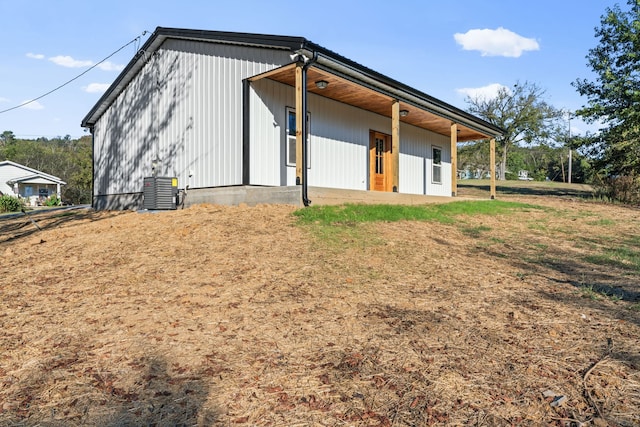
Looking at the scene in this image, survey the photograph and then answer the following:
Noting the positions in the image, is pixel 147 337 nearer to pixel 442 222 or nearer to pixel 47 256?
pixel 47 256

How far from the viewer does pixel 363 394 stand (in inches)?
98.7

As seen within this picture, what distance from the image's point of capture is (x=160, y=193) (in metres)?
10.2

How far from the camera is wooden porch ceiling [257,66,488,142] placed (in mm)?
9405

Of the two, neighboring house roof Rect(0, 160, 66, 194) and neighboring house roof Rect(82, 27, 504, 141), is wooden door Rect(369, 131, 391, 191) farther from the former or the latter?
neighboring house roof Rect(0, 160, 66, 194)

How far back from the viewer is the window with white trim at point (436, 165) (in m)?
16.6

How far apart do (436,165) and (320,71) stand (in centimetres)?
917

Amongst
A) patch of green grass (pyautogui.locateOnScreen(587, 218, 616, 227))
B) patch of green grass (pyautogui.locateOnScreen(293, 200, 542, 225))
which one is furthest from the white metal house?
patch of green grass (pyautogui.locateOnScreen(587, 218, 616, 227))

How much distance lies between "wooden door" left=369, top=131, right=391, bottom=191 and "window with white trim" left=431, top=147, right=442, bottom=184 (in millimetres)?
3145

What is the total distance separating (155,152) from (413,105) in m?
7.68

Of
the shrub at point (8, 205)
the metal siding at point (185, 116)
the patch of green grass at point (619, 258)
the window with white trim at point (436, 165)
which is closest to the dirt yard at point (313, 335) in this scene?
the patch of green grass at point (619, 258)

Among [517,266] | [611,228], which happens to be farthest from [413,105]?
[517,266]

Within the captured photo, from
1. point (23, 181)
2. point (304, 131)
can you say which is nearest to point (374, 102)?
point (304, 131)

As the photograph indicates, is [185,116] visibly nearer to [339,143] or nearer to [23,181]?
[339,143]

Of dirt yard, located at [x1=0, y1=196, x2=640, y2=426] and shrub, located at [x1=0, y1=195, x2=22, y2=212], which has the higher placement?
shrub, located at [x1=0, y1=195, x2=22, y2=212]
